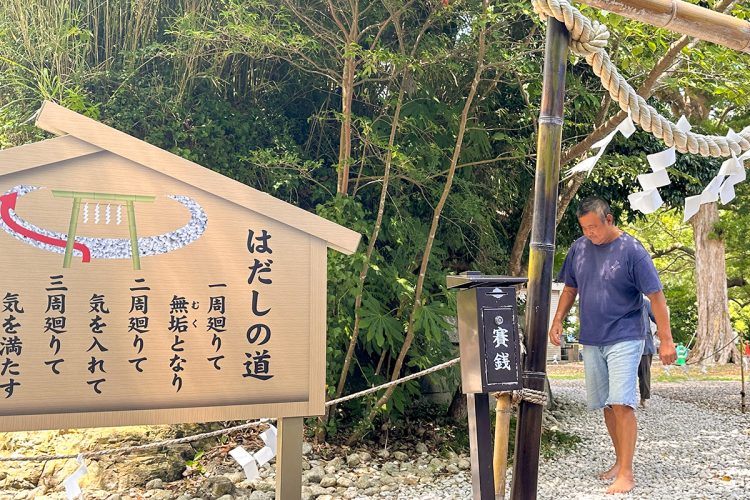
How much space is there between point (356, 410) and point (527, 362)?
102 inches

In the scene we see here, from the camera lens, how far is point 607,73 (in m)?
2.60

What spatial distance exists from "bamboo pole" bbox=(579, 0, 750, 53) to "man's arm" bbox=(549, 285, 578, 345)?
5.42ft

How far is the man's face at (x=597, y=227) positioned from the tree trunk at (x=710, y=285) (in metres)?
11.1

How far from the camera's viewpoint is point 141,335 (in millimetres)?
2379

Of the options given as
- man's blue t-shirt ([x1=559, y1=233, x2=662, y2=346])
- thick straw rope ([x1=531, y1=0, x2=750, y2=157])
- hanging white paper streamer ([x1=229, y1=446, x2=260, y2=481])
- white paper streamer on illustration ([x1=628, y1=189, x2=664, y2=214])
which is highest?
thick straw rope ([x1=531, y1=0, x2=750, y2=157])

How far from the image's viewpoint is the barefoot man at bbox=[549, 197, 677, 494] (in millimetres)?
3561

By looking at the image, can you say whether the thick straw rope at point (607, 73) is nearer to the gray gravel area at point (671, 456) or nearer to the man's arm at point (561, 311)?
the man's arm at point (561, 311)

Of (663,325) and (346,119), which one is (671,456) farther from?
(346,119)

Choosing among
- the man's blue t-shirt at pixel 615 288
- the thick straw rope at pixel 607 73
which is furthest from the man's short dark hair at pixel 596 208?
the thick straw rope at pixel 607 73

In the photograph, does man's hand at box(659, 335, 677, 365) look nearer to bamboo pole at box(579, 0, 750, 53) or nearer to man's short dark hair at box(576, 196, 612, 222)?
man's short dark hair at box(576, 196, 612, 222)

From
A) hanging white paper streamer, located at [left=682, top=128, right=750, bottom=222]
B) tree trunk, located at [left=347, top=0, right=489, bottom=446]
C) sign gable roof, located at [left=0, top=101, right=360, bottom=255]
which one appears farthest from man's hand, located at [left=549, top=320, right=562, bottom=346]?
sign gable roof, located at [left=0, top=101, right=360, bottom=255]

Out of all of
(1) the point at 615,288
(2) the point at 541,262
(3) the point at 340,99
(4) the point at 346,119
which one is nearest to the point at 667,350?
(1) the point at 615,288

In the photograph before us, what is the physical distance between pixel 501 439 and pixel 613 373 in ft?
4.37

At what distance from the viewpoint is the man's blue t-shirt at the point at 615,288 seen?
3568 millimetres
